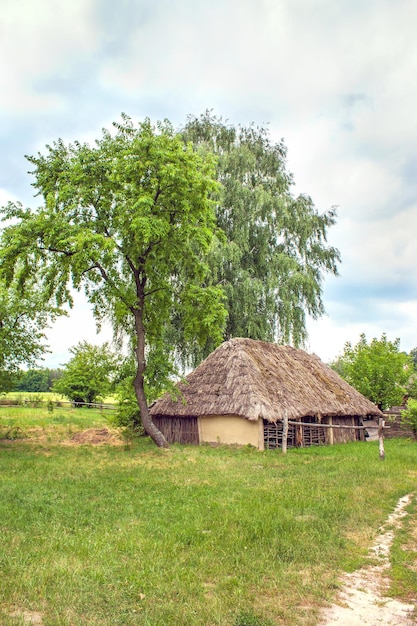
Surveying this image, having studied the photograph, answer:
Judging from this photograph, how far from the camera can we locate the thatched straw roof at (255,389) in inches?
754

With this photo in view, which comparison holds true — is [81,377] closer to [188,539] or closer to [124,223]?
[124,223]

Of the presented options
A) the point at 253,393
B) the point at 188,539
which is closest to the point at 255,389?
the point at 253,393

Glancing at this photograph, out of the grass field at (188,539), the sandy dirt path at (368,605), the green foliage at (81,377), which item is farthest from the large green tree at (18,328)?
the green foliage at (81,377)

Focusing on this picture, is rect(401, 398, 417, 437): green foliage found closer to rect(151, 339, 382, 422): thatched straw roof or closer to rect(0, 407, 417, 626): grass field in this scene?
rect(151, 339, 382, 422): thatched straw roof

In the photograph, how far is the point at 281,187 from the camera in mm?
27281

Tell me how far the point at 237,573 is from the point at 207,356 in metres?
18.4

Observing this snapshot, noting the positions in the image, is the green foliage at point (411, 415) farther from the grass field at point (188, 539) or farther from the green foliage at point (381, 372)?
the grass field at point (188, 539)

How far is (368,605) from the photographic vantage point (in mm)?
5195

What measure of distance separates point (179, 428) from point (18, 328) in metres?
7.55

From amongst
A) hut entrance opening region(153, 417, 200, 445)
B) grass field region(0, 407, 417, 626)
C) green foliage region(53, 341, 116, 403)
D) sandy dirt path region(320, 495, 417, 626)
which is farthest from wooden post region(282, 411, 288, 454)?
green foliage region(53, 341, 116, 403)

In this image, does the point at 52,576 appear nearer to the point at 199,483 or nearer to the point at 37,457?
the point at 199,483

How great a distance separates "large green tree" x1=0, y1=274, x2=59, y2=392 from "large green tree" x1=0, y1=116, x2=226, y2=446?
1.14 metres

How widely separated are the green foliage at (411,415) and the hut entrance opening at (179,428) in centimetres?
923

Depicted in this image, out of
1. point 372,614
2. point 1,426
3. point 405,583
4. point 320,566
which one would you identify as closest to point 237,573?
point 320,566
